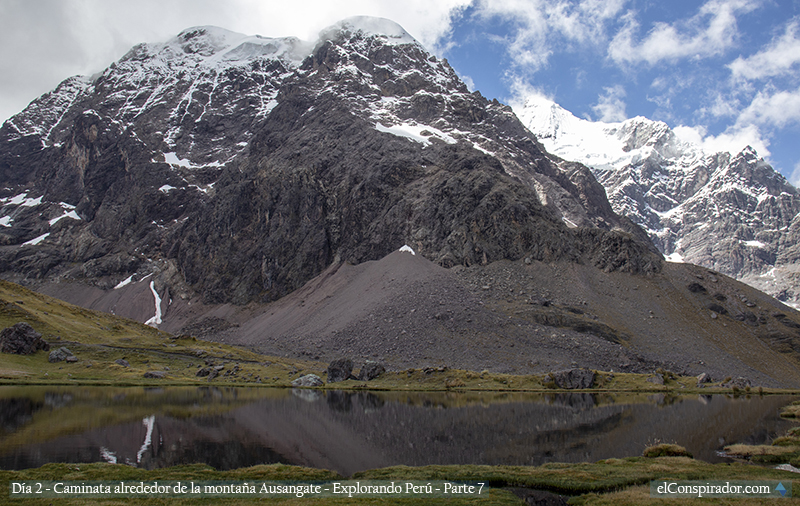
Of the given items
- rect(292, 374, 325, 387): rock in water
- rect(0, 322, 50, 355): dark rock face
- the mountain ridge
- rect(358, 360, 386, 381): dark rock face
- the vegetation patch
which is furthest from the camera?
the mountain ridge

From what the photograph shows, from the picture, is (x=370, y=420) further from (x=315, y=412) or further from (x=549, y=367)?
(x=549, y=367)

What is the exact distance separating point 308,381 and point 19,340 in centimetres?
4888

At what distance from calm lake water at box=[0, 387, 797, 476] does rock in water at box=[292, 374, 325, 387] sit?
44.1ft

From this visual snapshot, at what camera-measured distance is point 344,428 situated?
42094 mm

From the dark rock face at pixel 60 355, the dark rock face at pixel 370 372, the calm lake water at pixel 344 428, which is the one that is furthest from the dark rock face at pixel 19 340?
the dark rock face at pixel 370 372

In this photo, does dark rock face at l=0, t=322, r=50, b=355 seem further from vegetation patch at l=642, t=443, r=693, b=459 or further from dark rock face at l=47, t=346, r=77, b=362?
vegetation patch at l=642, t=443, r=693, b=459

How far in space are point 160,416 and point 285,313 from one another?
375 feet

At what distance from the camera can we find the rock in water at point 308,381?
7781 cm

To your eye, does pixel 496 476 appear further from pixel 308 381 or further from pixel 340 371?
pixel 340 371

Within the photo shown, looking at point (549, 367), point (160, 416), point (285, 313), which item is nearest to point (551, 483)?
point (160, 416)

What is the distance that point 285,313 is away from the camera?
158 meters

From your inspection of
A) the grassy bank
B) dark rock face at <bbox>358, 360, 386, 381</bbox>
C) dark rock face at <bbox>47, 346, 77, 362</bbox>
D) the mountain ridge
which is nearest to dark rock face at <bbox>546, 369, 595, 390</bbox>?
the mountain ridge

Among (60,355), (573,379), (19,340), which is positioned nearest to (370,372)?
(573,379)

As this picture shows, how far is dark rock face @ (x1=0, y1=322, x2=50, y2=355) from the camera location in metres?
79.8
